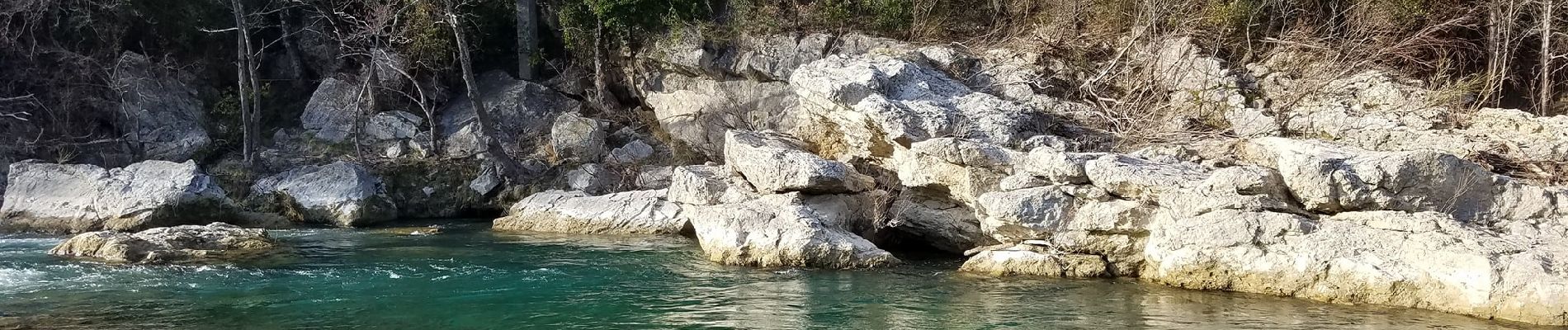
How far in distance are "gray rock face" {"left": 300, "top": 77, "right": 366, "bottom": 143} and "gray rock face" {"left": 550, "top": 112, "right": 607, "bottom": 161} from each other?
4.16m

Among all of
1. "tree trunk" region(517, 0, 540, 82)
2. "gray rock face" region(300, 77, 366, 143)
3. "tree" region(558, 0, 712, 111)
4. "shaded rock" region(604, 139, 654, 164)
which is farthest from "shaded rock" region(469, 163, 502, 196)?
"tree trunk" region(517, 0, 540, 82)

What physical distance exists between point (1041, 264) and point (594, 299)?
491 centimetres

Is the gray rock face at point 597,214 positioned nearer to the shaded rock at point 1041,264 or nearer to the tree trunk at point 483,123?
the tree trunk at point 483,123

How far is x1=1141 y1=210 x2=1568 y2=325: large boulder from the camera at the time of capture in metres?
9.38

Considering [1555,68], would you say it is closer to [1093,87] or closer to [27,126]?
[1093,87]

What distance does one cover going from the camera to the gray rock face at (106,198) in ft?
53.9

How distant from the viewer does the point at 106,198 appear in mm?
16719

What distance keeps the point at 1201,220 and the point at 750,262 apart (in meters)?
4.95

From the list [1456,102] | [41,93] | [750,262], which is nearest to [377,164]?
[41,93]

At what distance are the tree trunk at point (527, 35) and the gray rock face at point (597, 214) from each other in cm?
762

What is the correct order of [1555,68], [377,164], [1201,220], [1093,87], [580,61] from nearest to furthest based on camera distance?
1. [1201,220]
2. [1555,68]
3. [1093,87]
4. [377,164]
5. [580,61]

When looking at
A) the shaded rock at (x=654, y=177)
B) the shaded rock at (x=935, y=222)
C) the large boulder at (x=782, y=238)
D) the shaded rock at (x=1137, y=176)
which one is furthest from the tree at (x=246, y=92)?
the shaded rock at (x=1137, y=176)

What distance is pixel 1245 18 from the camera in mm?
17781

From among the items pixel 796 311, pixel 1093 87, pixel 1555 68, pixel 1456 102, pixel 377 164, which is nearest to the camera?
pixel 796 311
